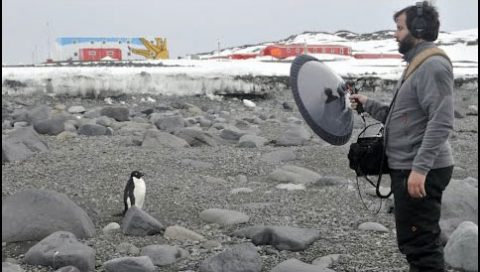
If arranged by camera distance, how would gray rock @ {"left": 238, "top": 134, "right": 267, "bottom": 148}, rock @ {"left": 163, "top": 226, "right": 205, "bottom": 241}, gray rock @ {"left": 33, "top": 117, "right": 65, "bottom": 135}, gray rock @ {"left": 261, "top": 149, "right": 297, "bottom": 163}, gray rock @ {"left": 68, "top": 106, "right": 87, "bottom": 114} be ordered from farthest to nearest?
gray rock @ {"left": 68, "top": 106, "right": 87, "bottom": 114} → gray rock @ {"left": 33, "top": 117, "right": 65, "bottom": 135} → gray rock @ {"left": 238, "top": 134, "right": 267, "bottom": 148} → gray rock @ {"left": 261, "top": 149, "right": 297, "bottom": 163} → rock @ {"left": 163, "top": 226, "right": 205, "bottom": 241}

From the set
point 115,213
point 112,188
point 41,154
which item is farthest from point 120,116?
point 115,213

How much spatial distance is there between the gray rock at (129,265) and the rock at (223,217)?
1.17m

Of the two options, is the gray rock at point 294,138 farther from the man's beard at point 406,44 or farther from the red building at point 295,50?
the red building at point 295,50

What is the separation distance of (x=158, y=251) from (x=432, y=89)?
6.89 ft

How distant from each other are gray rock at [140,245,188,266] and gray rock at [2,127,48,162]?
3.64 m

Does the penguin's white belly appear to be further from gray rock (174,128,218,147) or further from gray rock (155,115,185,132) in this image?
gray rock (155,115,185,132)

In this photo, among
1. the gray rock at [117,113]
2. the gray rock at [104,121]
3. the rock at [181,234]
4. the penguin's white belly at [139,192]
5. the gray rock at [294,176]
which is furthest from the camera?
the gray rock at [117,113]

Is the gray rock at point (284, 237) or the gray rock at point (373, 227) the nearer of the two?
the gray rock at point (284, 237)

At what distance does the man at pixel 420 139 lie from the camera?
107 inches

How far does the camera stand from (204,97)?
15.6 m

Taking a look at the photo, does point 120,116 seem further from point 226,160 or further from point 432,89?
point 432,89

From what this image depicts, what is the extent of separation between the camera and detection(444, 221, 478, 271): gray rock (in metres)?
3.77

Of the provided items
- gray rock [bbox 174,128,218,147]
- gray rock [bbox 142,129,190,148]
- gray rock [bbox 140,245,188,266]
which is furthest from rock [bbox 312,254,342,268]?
gray rock [bbox 174,128,218,147]

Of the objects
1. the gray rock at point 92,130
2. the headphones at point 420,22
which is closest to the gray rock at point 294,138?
the gray rock at point 92,130
